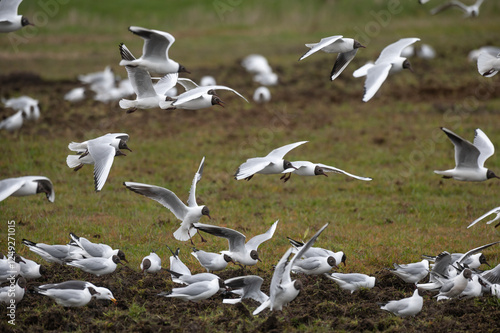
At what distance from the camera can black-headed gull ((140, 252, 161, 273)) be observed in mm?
6945

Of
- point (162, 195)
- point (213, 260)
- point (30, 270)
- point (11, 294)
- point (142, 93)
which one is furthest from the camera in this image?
point (142, 93)

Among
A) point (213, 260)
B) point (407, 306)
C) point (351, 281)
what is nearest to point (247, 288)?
point (213, 260)

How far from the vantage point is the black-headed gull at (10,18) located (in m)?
8.24

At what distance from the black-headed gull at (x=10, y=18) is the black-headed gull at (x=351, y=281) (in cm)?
532

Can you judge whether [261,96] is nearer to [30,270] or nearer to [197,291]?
[30,270]

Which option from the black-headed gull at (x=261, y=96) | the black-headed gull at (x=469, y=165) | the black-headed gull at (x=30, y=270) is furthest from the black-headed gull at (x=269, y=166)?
the black-headed gull at (x=261, y=96)

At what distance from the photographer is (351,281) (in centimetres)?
660

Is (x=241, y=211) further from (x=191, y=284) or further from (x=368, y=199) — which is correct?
(x=191, y=284)

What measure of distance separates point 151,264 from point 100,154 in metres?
1.38

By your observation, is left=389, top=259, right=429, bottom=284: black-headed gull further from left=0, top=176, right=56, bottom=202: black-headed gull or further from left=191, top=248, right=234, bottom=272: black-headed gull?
left=0, top=176, right=56, bottom=202: black-headed gull

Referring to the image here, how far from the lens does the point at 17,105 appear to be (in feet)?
48.0

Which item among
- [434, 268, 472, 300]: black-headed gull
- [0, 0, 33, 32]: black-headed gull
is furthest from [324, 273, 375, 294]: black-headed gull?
[0, 0, 33, 32]: black-headed gull

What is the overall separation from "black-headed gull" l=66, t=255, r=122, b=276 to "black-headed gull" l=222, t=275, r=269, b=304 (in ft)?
4.65

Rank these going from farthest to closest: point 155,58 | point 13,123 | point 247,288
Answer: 1. point 13,123
2. point 155,58
3. point 247,288
